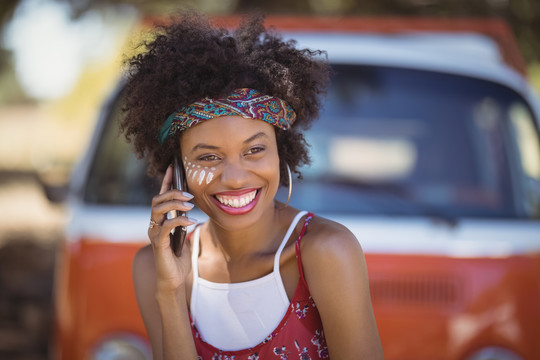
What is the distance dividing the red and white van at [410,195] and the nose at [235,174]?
3.64ft

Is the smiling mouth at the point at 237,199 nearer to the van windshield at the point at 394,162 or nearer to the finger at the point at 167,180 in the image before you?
the finger at the point at 167,180

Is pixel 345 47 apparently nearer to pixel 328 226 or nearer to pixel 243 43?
pixel 243 43

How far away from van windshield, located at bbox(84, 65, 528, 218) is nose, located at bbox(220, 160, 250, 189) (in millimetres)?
1196

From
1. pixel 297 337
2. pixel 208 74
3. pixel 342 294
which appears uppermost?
pixel 208 74

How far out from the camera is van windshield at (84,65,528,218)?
327 cm

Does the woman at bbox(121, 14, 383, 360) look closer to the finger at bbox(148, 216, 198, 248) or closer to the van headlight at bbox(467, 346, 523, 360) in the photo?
the finger at bbox(148, 216, 198, 248)

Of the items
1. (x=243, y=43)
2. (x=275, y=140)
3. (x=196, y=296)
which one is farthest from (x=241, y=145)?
(x=196, y=296)

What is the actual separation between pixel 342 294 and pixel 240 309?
1.16ft

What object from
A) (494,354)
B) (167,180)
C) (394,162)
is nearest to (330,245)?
(167,180)

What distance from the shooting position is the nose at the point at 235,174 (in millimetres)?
2033

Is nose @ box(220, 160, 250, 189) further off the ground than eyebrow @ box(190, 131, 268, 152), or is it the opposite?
eyebrow @ box(190, 131, 268, 152)

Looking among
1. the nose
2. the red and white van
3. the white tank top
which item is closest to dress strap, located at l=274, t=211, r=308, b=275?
the white tank top

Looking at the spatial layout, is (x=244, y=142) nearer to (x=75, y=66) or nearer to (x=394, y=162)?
(x=394, y=162)

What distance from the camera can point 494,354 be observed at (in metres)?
2.84
